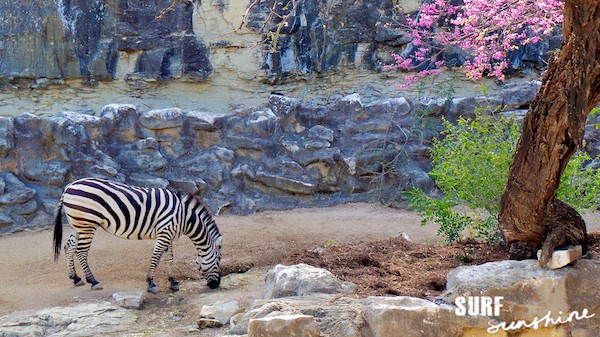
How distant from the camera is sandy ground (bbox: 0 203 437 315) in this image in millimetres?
7160

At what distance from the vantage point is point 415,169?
425 inches

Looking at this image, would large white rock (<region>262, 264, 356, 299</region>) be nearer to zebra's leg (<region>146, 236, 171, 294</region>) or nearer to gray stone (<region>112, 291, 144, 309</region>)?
gray stone (<region>112, 291, 144, 309</region>)

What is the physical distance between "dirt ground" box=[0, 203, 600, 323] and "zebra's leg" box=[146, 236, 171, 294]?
→ 134 mm

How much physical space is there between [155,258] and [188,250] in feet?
4.22

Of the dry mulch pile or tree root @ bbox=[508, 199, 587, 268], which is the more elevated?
tree root @ bbox=[508, 199, 587, 268]

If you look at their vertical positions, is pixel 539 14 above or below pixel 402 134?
above

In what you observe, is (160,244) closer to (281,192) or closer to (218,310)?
(218,310)

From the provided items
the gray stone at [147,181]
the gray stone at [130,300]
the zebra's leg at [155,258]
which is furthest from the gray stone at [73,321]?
the gray stone at [147,181]

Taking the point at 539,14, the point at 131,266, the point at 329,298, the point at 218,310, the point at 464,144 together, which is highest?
the point at 539,14

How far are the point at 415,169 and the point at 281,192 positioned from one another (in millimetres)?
2088

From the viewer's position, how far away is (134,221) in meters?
7.47

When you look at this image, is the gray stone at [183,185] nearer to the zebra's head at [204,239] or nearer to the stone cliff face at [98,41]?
the zebra's head at [204,239]

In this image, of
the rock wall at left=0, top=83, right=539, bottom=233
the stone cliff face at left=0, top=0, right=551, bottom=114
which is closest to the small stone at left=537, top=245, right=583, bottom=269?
the rock wall at left=0, top=83, right=539, bottom=233

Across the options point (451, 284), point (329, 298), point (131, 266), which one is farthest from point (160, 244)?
point (451, 284)
